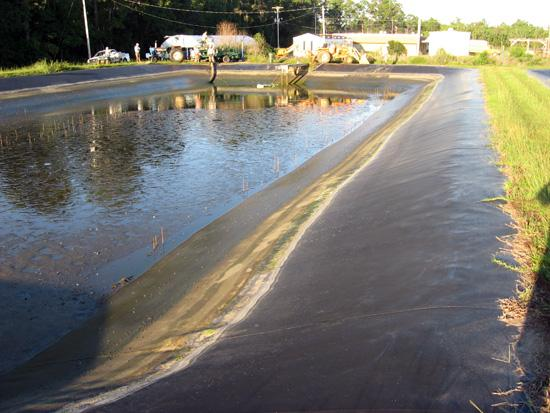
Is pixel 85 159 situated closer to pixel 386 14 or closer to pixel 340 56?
pixel 340 56

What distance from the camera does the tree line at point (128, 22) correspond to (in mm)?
51594

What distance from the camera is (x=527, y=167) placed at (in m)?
9.32

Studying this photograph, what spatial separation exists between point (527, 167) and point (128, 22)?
71036 millimetres

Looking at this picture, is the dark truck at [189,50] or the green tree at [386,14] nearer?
the dark truck at [189,50]

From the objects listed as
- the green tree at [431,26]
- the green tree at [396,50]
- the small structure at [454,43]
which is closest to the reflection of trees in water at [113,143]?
the green tree at [396,50]

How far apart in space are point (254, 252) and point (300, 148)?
34.8 ft

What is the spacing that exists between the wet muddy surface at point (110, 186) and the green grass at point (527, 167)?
5.33 meters

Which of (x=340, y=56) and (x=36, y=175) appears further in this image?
(x=340, y=56)

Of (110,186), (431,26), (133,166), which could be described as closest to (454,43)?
(133,166)

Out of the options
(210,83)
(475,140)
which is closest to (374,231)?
(475,140)

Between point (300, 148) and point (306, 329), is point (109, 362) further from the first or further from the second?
point (300, 148)

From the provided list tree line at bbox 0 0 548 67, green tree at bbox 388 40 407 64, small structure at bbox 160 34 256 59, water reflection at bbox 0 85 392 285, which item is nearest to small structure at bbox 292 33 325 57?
small structure at bbox 160 34 256 59

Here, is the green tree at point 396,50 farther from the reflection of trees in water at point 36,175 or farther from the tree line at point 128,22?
the reflection of trees in water at point 36,175

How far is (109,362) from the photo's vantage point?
18.6 feet
